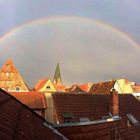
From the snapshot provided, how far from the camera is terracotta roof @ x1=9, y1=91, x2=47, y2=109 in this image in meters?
30.3

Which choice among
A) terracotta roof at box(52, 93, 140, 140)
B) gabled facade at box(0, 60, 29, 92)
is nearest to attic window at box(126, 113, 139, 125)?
terracotta roof at box(52, 93, 140, 140)

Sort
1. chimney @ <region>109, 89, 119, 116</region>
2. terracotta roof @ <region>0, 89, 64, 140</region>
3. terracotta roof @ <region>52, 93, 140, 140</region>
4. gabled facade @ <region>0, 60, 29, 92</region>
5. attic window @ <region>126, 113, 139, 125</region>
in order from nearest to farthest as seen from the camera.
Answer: terracotta roof @ <region>0, 89, 64, 140</region> → terracotta roof @ <region>52, 93, 140, 140</region> → chimney @ <region>109, 89, 119, 116</region> → attic window @ <region>126, 113, 139, 125</region> → gabled facade @ <region>0, 60, 29, 92</region>

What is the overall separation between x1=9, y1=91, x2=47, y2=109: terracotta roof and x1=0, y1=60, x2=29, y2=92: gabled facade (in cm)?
3175

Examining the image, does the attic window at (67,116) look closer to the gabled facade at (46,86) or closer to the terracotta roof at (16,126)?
the terracotta roof at (16,126)

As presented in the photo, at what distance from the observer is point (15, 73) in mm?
66250

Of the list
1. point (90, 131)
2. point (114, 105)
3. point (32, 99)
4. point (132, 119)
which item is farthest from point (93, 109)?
point (90, 131)

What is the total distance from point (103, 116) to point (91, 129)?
32.6 ft

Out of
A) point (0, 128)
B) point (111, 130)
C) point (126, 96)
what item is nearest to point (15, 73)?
point (126, 96)

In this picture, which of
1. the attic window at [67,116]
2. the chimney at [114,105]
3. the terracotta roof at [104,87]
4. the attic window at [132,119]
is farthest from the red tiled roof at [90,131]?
the terracotta roof at [104,87]

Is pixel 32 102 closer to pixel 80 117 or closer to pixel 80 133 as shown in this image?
pixel 80 117

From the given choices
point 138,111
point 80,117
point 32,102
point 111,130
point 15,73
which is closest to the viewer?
point 111,130

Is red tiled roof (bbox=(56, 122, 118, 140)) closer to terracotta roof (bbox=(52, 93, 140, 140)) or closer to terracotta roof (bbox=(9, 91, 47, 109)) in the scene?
Result: terracotta roof (bbox=(52, 93, 140, 140))

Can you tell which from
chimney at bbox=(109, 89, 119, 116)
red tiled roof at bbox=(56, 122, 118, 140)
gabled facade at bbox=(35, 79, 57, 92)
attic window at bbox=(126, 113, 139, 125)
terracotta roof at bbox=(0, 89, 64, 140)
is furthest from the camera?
gabled facade at bbox=(35, 79, 57, 92)

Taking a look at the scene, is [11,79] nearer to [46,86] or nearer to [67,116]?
[46,86]
